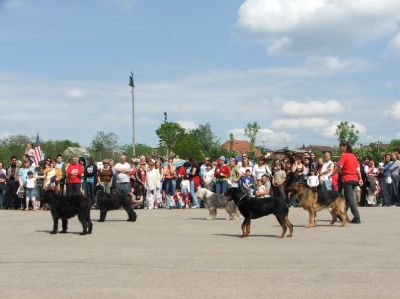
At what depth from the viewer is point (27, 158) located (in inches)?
872

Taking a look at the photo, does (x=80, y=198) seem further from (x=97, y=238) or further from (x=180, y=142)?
(x=180, y=142)

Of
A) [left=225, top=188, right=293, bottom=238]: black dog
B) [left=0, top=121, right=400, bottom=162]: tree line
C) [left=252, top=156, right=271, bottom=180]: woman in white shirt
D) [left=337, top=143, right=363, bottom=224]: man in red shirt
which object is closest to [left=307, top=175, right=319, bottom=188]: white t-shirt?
[left=252, top=156, right=271, bottom=180]: woman in white shirt

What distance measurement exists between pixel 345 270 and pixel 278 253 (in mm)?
1727

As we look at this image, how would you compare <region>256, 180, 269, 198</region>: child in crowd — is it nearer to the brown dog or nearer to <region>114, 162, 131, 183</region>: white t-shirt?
<region>114, 162, 131, 183</region>: white t-shirt

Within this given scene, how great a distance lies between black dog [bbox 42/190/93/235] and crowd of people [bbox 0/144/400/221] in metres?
6.91

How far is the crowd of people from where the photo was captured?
67.6ft

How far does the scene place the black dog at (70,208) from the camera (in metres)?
12.3

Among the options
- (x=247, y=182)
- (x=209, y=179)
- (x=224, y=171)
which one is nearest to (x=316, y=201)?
(x=224, y=171)

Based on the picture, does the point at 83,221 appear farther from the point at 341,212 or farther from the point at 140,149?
the point at 140,149

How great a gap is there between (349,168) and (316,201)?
4.74 feet

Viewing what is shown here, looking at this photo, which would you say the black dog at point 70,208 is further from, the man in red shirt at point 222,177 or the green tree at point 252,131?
the green tree at point 252,131

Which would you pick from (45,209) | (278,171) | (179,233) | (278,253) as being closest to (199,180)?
(278,171)

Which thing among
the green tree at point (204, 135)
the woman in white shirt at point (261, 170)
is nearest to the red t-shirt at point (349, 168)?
the woman in white shirt at point (261, 170)

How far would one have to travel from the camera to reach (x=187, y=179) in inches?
869
